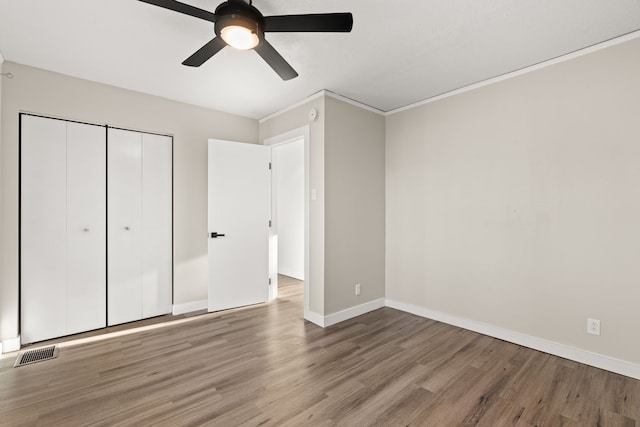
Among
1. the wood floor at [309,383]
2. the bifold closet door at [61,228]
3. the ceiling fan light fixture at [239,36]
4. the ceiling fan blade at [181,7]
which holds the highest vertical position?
the ceiling fan blade at [181,7]

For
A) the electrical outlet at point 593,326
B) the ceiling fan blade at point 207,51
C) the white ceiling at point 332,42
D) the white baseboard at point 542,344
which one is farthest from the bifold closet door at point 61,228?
the electrical outlet at point 593,326

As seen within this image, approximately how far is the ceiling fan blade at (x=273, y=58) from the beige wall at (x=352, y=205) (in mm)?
1204

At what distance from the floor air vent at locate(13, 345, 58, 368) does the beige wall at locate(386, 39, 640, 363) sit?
3657mm

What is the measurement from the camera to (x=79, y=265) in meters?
3.13

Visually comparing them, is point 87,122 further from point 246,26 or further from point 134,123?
point 246,26

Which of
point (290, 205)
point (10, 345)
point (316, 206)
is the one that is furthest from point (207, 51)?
point (290, 205)

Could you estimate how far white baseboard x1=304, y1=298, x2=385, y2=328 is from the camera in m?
3.36

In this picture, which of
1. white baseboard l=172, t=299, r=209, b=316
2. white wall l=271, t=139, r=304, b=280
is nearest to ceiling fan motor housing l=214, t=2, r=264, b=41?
white baseboard l=172, t=299, r=209, b=316

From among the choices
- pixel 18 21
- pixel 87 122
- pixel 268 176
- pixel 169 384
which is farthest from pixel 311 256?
pixel 18 21

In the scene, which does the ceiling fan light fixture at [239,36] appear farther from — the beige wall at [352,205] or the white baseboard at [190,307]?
the white baseboard at [190,307]

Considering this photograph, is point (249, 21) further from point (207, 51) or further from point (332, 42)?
point (332, 42)

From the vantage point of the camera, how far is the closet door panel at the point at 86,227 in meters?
3.08

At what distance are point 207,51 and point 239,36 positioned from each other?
0.36 metres

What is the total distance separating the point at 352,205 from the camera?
3.68 m
